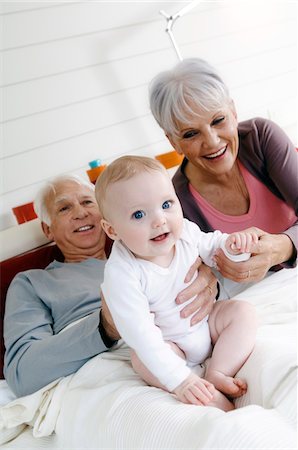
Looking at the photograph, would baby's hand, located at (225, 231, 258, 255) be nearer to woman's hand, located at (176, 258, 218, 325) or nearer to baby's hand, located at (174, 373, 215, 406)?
woman's hand, located at (176, 258, 218, 325)

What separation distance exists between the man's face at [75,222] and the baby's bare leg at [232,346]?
0.77m

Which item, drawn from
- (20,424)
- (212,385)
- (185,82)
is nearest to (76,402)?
(20,424)

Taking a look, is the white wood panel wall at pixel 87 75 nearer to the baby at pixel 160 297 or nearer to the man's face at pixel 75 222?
the man's face at pixel 75 222

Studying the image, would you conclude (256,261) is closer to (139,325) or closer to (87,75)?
(139,325)

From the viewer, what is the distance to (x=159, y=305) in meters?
1.05

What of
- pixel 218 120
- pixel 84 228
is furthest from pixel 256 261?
pixel 84 228

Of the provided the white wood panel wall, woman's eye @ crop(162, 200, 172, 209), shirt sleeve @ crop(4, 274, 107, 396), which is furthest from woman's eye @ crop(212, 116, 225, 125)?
the white wood panel wall

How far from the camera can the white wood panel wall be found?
2.18m

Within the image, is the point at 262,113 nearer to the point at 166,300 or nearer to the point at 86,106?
the point at 86,106

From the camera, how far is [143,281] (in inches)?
40.2

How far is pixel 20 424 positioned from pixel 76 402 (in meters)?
0.25

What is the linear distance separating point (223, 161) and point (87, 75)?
4.05 ft

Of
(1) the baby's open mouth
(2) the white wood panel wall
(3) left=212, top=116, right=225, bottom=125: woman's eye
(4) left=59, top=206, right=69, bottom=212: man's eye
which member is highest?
(2) the white wood panel wall

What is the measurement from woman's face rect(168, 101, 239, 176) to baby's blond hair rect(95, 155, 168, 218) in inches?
17.4
